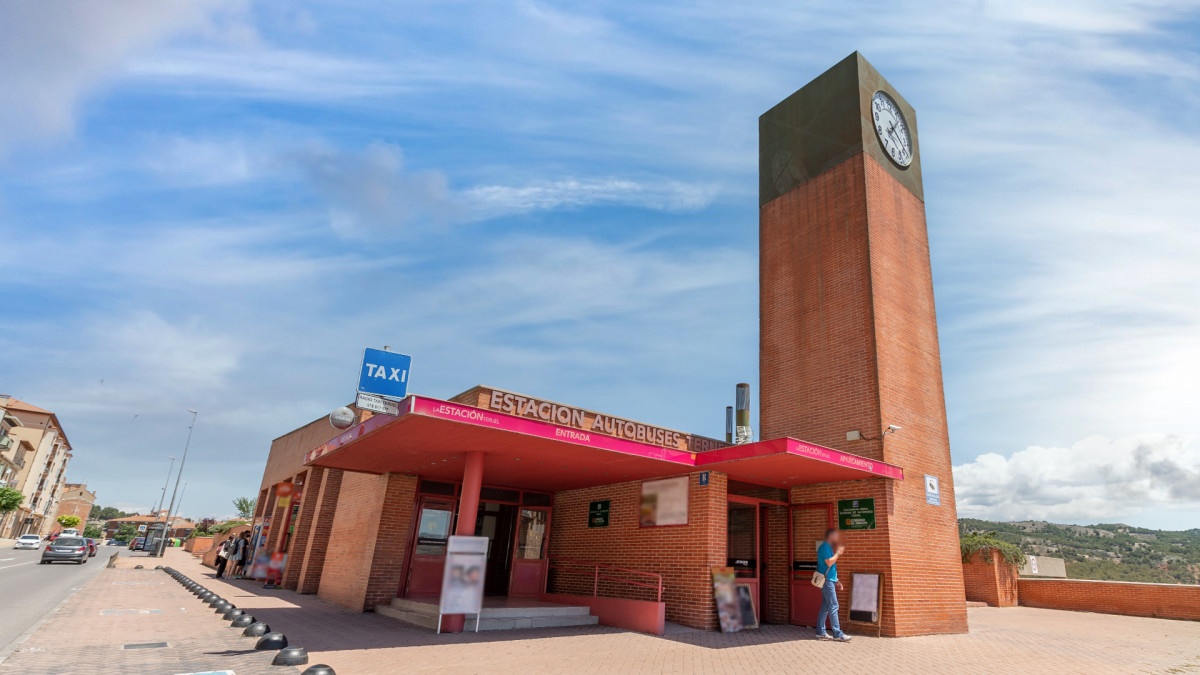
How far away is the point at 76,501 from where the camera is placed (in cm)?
11138

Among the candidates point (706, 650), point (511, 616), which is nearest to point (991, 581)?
point (706, 650)

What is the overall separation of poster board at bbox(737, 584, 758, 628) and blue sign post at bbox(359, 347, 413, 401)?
735cm

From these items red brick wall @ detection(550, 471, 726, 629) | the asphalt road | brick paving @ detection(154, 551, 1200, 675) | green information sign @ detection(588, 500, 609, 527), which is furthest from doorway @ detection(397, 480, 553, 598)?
the asphalt road

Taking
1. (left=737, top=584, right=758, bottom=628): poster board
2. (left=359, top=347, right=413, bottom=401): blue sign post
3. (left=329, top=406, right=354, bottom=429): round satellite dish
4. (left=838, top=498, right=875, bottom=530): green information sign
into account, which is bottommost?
(left=737, top=584, right=758, bottom=628): poster board

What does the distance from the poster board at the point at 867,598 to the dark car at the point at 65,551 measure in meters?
34.1

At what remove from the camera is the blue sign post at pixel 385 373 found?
33.3ft

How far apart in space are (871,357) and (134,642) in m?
14.0

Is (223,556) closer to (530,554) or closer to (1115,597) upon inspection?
(530,554)

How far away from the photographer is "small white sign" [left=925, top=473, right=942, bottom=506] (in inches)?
511

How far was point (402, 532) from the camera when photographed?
45.0 ft

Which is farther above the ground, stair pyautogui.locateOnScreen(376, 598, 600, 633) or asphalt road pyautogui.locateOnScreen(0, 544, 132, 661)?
stair pyautogui.locateOnScreen(376, 598, 600, 633)

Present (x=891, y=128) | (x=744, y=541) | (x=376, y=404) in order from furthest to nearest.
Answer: (x=891, y=128), (x=744, y=541), (x=376, y=404)

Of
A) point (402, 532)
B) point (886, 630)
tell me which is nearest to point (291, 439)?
point (402, 532)

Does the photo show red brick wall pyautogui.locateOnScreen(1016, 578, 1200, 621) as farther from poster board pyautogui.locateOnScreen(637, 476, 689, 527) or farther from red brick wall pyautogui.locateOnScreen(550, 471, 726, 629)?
poster board pyautogui.locateOnScreen(637, 476, 689, 527)
